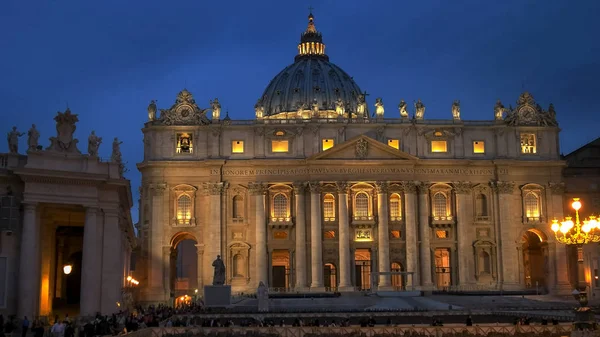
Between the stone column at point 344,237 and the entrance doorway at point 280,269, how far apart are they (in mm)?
6210

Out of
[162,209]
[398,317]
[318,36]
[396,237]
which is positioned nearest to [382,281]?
[396,237]

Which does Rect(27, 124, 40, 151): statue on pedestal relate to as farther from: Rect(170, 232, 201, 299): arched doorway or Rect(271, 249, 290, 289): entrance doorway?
Rect(170, 232, 201, 299): arched doorway

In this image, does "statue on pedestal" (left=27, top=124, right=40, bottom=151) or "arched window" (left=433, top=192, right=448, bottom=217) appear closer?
"statue on pedestal" (left=27, top=124, right=40, bottom=151)

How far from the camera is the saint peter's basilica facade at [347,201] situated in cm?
8494

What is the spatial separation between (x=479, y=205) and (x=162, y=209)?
110 feet

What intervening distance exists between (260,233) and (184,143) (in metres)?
12.8

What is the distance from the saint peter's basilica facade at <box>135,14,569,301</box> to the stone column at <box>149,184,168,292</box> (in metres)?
0.11

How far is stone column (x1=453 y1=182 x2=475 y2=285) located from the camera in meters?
85.5

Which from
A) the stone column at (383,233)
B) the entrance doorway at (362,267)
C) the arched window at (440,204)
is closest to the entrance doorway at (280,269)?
the entrance doorway at (362,267)

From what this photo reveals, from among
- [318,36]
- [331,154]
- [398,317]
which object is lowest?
[398,317]

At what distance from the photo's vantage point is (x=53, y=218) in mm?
44406

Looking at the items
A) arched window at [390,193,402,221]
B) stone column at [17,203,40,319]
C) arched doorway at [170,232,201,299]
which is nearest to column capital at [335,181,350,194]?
arched window at [390,193,402,221]

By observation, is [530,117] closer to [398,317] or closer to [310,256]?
[310,256]

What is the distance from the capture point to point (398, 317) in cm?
4881
